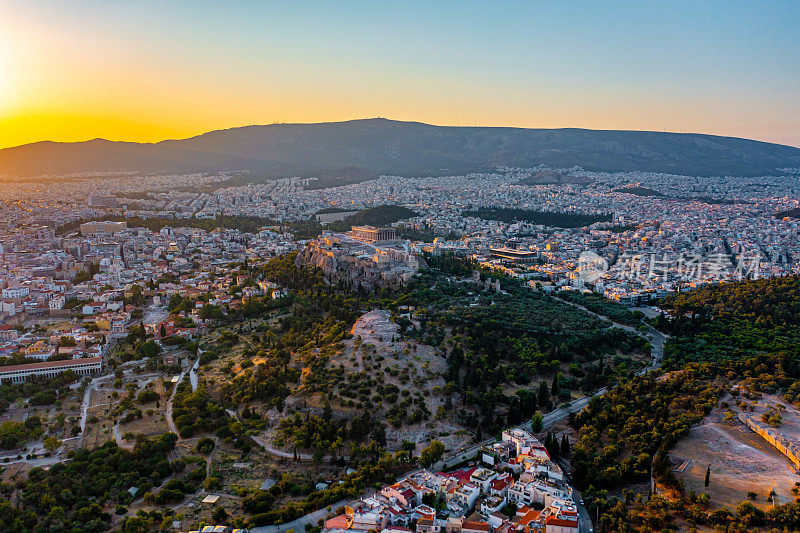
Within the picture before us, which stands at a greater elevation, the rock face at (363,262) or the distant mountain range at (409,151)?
the distant mountain range at (409,151)

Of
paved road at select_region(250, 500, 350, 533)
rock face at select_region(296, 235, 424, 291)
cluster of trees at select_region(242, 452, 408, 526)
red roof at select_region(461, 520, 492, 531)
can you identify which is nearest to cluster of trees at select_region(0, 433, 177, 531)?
cluster of trees at select_region(242, 452, 408, 526)

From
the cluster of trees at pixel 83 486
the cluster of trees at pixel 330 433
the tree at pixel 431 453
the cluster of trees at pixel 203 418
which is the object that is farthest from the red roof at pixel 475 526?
the cluster of trees at pixel 83 486

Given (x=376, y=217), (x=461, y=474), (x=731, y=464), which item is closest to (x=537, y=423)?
(x=461, y=474)

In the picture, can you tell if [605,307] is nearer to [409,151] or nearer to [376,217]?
[376,217]

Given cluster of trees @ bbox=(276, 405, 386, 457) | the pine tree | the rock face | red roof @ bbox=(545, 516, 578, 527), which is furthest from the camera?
the rock face

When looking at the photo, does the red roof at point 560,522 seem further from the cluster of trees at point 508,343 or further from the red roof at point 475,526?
the cluster of trees at point 508,343

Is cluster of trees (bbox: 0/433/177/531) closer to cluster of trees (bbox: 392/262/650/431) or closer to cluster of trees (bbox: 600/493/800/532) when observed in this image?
cluster of trees (bbox: 392/262/650/431)
